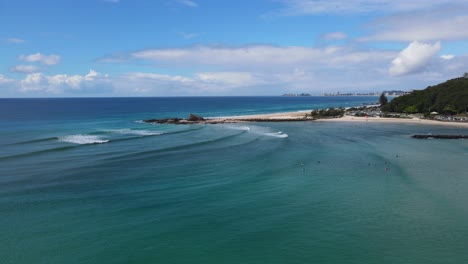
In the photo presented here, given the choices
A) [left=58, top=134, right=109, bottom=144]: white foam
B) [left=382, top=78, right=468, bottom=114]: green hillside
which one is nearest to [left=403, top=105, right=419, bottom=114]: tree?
[left=382, top=78, right=468, bottom=114]: green hillside

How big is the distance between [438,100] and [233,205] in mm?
96196

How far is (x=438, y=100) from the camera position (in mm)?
104625

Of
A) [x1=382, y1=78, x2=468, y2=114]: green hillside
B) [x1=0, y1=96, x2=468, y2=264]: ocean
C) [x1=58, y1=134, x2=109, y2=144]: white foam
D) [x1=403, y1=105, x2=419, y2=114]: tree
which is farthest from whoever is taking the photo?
[x1=403, y1=105, x2=419, y2=114]: tree

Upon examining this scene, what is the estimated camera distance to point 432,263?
18.8m

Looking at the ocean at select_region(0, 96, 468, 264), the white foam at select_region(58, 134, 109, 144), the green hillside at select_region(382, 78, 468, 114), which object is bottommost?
the ocean at select_region(0, 96, 468, 264)

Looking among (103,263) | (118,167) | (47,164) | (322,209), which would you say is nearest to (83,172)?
(118,167)

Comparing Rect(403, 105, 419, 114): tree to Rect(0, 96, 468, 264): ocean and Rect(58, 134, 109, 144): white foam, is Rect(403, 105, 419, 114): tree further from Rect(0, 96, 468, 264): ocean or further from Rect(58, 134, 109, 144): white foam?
Rect(58, 134, 109, 144): white foam

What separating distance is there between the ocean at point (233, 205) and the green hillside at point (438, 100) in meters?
55.2

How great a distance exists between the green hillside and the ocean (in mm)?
55173

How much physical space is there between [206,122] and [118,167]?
5536cm

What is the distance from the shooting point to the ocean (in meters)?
20.0

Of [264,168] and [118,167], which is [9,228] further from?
[264,168]

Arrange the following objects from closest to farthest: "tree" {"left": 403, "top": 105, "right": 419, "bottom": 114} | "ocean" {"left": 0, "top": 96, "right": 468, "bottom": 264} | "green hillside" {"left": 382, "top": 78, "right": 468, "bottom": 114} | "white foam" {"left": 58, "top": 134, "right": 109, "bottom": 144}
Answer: "ocean" {"left": 0, "top": 96, "right": 468, "bottom": 264}, "white foam" {"left": 58, "top": 134, "right": 109, "bottom": 144}, "green hillside" {"left": 382, "top": 78, "right": 468, "bottom": 114}, "tree" {"left": 403, "top": 105, "right": 419, "bottom": 114}

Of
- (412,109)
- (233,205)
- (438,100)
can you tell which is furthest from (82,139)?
(438,100)
